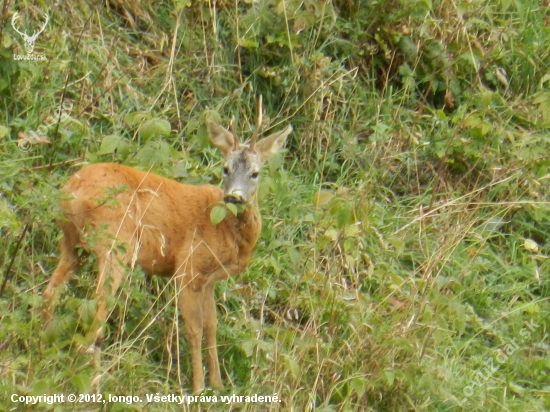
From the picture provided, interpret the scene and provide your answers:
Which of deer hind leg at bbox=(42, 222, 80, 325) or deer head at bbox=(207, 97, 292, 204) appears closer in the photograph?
deer hind leg at bbox=(42, 222, 80, 325)

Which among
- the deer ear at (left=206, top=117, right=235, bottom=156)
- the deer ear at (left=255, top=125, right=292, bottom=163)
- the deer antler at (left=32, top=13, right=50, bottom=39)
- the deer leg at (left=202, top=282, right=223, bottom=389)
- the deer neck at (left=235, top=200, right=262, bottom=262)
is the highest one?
the deer antler at (left=32, top=13, right=50, bottom=39)

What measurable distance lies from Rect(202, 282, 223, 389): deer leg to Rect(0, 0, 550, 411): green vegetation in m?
0.13

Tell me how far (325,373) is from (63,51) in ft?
10.8

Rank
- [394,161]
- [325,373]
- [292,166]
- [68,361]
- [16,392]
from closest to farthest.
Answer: [16,392] → [68,361] → [325,373] → [292,166] → [394,161]

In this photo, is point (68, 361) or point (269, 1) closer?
point (68, 361)

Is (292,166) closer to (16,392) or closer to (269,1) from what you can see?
(269,1)

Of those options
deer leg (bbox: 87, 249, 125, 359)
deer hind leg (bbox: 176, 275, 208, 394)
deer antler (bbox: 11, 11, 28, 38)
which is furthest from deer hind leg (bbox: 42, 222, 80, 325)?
deer antler (bbox: 11, 11, 28, 38)

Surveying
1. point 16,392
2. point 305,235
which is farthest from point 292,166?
point 16,392

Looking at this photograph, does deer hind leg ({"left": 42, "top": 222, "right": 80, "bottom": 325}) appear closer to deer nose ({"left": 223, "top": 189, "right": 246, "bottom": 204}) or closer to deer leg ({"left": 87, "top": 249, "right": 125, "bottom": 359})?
deer leg ({"left": 87, "top": 249, "right": 125, "bottom": 359})

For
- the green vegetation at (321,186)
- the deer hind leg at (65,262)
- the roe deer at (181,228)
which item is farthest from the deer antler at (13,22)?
the deer hind leg at (65,262)

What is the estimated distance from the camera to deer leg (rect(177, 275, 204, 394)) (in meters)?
6.06

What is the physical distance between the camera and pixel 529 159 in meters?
8.02

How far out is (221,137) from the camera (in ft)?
21.5

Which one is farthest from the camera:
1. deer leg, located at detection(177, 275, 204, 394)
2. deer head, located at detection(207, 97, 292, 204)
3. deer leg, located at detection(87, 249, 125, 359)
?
deer head, located at detection(207, 97, 292, 204)
